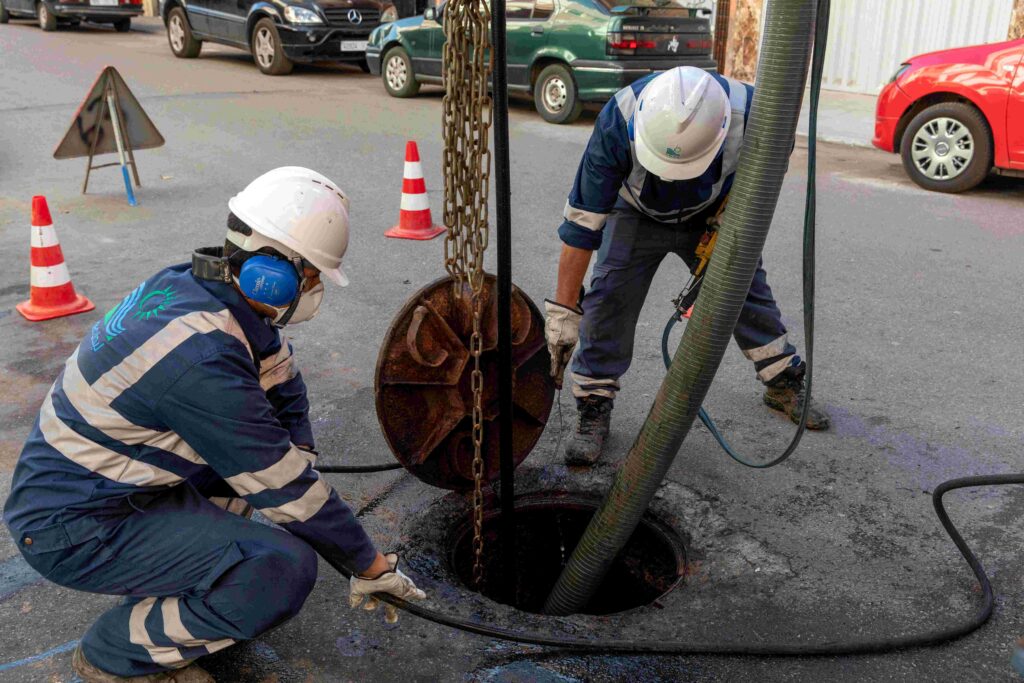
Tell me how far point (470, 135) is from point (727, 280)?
2.92 feet

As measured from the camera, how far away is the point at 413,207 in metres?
7.02

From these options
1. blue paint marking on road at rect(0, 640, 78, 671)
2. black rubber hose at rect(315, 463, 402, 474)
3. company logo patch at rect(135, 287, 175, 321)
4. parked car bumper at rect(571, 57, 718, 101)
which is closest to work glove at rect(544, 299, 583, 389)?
black rubber hose at rect(315, 463, 402, 474)

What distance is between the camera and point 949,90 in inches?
319

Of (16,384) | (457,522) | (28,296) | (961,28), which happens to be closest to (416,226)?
(28,296)

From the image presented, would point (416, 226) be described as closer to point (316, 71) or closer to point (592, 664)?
point (592, 664)

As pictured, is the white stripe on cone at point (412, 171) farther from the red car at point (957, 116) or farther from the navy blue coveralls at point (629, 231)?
the red car at point (957, 116)

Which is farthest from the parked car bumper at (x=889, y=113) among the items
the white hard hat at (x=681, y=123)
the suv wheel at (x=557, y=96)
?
the white hard hat at (x=681, y=123)

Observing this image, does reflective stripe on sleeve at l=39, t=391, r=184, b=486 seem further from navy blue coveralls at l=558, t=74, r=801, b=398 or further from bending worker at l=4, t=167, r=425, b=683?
navy blue coveralls at l=558, t=74, r=801, b=398

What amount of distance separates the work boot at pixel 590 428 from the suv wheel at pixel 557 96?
24.5 feet

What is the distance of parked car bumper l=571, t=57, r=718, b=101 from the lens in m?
10.5

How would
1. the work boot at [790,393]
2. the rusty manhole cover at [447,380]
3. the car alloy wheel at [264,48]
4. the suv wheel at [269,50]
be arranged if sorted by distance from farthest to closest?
the car alloy wheel at [264,48], the suv wheel at [269,50], the work boot at [790,393], the rusty manhole cover at [447,380]

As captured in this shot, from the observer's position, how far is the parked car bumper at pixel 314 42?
13.9 metres

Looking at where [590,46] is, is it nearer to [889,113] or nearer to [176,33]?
[889,113]

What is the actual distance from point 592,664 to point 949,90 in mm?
7022
